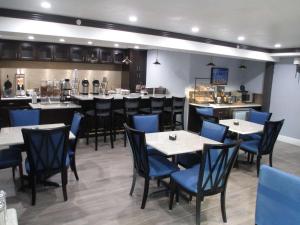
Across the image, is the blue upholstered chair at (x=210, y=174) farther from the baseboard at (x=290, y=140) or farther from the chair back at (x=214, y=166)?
the baseboard at (x=290, y=140)

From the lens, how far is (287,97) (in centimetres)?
700

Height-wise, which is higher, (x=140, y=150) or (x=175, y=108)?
(x=175, y=108)

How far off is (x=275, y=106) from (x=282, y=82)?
0.73 metres

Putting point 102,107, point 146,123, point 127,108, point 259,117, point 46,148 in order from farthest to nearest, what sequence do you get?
1. point 127,108
2. point 259,117
3. point 102,107
4. point 146,123
5. point 46,148

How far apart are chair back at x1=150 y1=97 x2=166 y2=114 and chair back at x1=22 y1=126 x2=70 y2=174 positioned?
10.9ft

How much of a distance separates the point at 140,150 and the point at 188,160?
2.96 feet

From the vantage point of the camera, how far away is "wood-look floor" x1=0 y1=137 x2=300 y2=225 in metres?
2.82

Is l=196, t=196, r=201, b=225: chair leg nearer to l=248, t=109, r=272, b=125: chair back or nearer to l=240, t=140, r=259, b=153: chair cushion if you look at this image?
l=240, t=140, r=259, b=153: chair cushion

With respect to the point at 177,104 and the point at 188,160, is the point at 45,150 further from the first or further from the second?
the point at 177,104

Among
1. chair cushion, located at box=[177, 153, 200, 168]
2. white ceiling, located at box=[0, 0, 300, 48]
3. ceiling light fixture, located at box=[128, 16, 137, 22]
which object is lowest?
chair cushion, located at box=[177, 153, 200, 168]

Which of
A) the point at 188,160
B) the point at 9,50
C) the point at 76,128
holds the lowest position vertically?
the point at 188,160

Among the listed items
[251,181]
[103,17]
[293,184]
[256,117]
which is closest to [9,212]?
[293,184]

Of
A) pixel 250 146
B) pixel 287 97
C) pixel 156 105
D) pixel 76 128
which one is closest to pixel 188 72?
pixel 156 105

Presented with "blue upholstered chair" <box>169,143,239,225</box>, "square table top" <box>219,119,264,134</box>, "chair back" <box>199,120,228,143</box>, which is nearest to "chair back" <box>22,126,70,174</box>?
"blue upholstered chair" <box>169,143,239,225</box>
